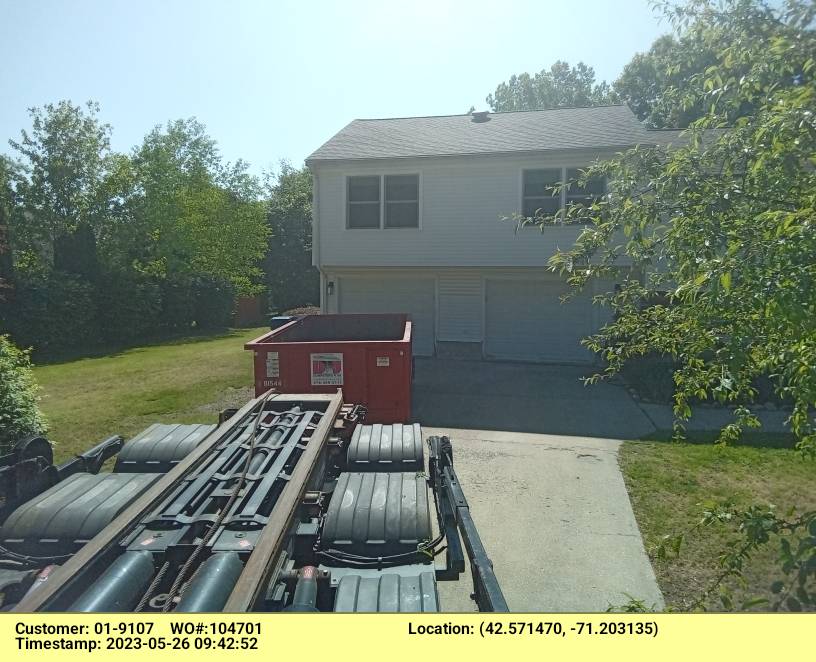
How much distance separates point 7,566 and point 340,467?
2.40 m

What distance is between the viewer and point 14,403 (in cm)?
616

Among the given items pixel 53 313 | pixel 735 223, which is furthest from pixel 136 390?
pixel 735 223

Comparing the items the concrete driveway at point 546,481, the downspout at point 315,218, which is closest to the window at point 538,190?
the concrete driveway at point 546,481

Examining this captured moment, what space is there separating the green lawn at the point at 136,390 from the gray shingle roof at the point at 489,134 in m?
6.15

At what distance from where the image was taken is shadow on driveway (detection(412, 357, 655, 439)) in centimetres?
952

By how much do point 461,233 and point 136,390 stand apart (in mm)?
8338

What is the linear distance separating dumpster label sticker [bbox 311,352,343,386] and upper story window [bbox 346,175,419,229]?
855 centimetres

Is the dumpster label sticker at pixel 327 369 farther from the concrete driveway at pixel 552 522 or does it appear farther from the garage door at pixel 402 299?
the garage door at pixel 402 299

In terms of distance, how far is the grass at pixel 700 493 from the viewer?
15.4 ft

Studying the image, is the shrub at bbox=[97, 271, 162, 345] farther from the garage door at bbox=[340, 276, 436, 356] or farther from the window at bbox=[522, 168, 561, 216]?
the window at bbox=[522, 168, 561, 216]

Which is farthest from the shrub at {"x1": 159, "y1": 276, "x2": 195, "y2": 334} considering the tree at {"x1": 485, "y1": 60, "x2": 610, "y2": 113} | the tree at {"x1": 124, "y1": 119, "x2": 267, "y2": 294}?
the tree at {"x1": 485, "y1": 60, "x2": 610, "y2": 113}

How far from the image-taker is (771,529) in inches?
88.1

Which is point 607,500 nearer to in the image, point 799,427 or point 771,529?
point 799,427

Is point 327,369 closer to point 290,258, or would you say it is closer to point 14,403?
point 14,403
